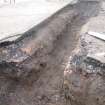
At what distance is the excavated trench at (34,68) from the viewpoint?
4164 mm

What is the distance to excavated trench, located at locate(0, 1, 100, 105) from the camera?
416 cm

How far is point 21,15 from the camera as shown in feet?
21.7

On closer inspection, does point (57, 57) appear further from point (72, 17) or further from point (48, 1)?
point (48, 1)

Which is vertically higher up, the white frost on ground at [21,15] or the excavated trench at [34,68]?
the white frost on ground at [21,15]

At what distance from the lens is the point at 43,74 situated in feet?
16.0

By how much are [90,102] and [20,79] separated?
1572mm

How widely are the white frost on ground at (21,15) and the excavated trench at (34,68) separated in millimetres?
247

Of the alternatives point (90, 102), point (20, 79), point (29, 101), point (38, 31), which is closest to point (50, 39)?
point (38, 31)

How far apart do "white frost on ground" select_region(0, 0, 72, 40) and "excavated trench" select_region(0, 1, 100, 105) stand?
0.25m

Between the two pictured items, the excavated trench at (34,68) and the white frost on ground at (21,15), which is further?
the white frost on ground at (21,15)

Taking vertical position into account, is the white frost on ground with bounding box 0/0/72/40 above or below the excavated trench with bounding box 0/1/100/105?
above

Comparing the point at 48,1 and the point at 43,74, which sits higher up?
the point at 48,1

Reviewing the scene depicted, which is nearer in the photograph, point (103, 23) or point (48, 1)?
point (103, 23)

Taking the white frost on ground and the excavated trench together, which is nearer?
the excavated trench
